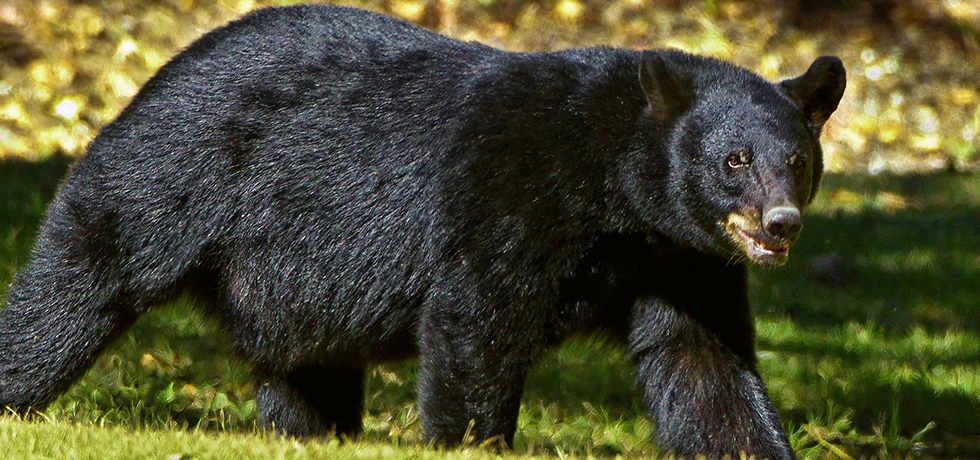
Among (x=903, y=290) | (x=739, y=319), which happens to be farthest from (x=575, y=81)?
(x=903, y=290)

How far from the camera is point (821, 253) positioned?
8.55 metres

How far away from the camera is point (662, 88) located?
4703 mm

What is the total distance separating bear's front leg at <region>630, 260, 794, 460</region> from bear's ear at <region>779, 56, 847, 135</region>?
26.1 inches

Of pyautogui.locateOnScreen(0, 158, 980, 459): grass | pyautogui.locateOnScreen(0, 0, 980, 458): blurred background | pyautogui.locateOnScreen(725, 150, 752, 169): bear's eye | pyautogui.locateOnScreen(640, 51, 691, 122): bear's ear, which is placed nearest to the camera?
pyautogui.locateOnScreen(725, 150, 752, 169): bear's eye

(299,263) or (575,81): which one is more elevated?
(575,81)

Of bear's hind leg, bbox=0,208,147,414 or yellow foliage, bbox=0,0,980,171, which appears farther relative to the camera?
yellow foliage, bbox=0,0,980,171

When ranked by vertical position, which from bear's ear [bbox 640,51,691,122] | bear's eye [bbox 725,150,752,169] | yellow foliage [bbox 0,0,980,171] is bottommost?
bear's eye [bbox 725,150,752,169]

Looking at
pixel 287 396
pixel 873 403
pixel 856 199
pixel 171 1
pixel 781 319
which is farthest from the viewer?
pixel 171 1

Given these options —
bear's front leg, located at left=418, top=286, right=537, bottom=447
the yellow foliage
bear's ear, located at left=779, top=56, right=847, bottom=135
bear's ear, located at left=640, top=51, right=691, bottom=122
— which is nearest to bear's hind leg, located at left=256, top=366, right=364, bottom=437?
bear's front leg, located at left=418, top=286, right=537, bottom=447

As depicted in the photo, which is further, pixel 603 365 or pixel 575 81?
pixel 603 365

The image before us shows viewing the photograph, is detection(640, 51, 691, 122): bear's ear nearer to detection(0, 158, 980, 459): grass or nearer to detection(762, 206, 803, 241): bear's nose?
detection(762, 206, 803, 241): bear's nose

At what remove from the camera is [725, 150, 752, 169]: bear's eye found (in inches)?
180

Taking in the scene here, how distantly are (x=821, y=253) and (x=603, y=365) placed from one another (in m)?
2.42

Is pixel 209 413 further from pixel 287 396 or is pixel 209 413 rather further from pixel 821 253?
pixel 821 253
